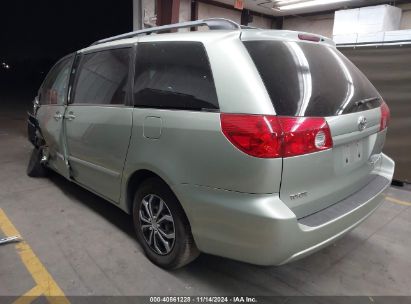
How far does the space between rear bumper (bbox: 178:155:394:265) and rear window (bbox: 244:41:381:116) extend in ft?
1.77

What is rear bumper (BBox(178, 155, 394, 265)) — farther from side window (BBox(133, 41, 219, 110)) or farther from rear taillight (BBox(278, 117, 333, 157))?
side window (BBox(133, 41, 219, 110))

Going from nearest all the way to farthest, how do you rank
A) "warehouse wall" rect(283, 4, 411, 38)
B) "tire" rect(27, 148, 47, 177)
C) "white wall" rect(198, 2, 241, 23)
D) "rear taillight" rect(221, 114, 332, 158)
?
1. "rear taillight" rect(221, 114, 332, 158)
2. "tire" rect(27, 148, 47, 177)
3. "white wall" rect(198, 2, 241, 23)
4. "warehouse wall" rect(283, 4, 411, 38)

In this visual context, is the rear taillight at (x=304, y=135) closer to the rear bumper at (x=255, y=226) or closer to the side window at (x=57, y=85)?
the rear bumper at (x=255, y=226)

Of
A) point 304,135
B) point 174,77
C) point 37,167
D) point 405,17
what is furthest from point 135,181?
point 405,17

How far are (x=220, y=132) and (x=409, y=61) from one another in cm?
387

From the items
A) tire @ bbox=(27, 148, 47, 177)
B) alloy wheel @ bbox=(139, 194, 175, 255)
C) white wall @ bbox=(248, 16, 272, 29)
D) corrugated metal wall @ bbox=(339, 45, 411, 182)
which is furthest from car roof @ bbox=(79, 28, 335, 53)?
white wall @ bbox=(248, 16, 272, 29)

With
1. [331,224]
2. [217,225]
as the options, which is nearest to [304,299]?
[331,224]

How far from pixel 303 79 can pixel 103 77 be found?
180 cm

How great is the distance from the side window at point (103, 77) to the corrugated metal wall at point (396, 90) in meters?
3.82

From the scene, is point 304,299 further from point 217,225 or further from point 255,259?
point 217,225

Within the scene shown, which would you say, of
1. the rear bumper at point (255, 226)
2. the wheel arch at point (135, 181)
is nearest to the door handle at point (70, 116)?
the wheel arch at point (135, 181)

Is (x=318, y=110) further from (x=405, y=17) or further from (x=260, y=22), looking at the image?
(x=260, y=22)

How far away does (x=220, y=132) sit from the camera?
5.95ft

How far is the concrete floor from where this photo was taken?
2250 millimetres
